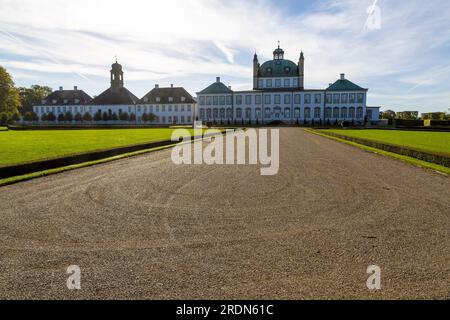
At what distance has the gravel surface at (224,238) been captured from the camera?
11.2 ft

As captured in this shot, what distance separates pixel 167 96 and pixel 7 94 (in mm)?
36473

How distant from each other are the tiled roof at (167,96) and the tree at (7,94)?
31621 mm

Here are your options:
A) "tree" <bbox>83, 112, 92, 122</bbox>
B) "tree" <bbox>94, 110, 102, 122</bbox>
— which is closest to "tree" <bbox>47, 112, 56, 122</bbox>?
"tree" <bbox>83, 112, 92, 122</bbox>

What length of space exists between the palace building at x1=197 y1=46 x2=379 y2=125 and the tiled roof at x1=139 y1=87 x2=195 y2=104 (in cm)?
431

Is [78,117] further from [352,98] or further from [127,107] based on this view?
[352,98]

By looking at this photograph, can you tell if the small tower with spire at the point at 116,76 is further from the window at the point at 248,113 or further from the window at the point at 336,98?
the window at the point at 336,98

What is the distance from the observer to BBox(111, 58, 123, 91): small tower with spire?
84.9 metres

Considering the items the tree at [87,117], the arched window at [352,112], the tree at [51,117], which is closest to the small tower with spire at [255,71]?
the arched window at [352,112]

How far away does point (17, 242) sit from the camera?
455 centimetres

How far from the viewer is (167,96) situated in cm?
8412

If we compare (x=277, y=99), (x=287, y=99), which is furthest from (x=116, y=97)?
(x=287, y=99)

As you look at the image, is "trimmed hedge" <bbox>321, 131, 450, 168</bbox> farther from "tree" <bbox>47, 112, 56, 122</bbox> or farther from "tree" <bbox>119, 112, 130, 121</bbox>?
"tree" <bbox>47, 112, 56, 122</bbox>
